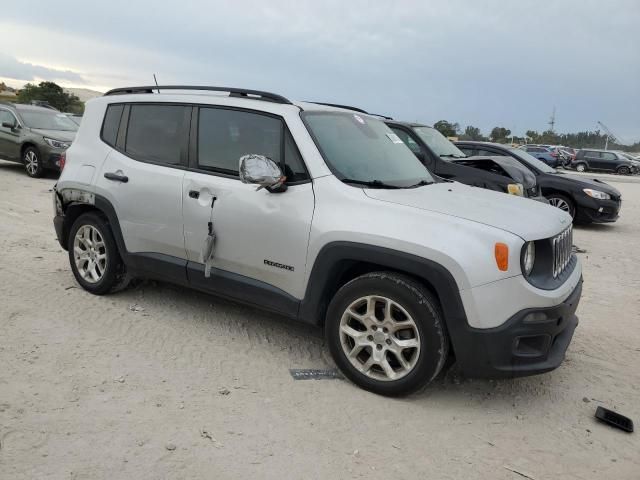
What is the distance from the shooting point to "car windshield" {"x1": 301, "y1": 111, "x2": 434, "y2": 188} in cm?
388

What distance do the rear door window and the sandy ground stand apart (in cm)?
135

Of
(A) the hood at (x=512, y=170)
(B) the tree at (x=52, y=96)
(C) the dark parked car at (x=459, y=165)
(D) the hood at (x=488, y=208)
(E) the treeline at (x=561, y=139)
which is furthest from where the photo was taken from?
(E) the treeline at (x=561, y=139)

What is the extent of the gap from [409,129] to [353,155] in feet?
17.8

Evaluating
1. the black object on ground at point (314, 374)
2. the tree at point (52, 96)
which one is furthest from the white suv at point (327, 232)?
the tree at point (52, 96)

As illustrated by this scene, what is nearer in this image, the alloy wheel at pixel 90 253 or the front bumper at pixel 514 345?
the front bumper at pixel 514 345

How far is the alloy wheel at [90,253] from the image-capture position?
5.02 metres

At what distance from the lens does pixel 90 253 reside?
16.7 feet

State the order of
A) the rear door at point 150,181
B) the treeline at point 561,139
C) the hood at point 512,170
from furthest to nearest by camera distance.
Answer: the treeline at point 561,139 → the hood at point 512,170 → the rear door at point 150,181

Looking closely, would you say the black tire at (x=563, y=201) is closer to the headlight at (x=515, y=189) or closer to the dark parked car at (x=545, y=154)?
the headlight at (x=515, y=189)

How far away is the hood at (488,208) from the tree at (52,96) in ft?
166

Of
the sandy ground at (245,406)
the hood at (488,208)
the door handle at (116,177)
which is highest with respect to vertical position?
the hood at (488,208)

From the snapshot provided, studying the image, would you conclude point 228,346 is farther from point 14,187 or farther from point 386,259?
point 14,187

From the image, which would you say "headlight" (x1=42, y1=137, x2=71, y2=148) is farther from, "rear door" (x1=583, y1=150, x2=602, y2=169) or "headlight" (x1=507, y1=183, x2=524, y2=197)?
"rear door" (x1=583, y1=150, x2=602, y2=169)

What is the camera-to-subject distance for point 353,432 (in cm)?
316
